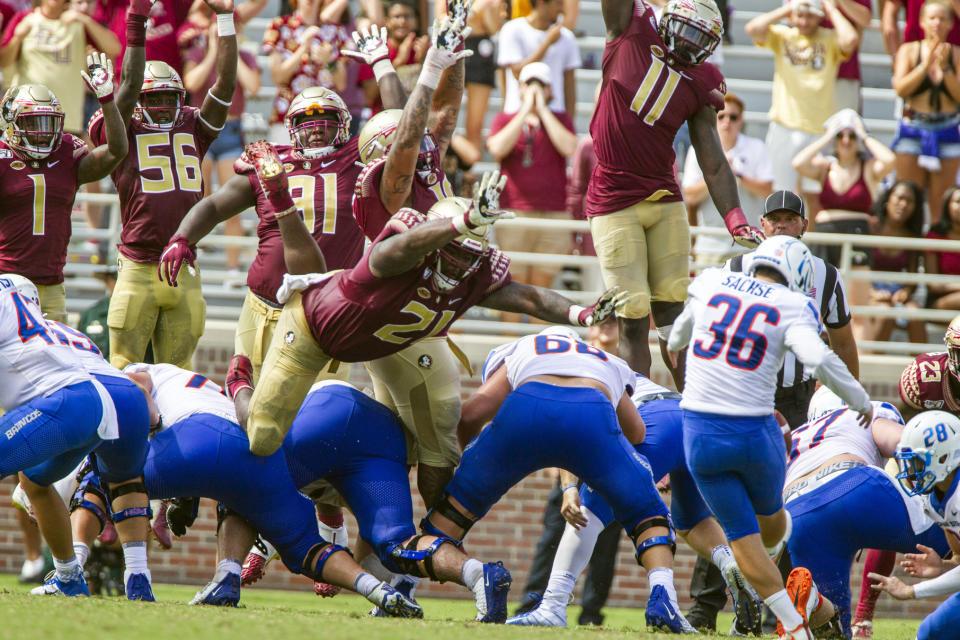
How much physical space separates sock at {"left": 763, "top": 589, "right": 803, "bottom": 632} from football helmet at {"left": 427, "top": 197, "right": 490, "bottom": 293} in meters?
1.87

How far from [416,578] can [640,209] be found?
91.5 inches

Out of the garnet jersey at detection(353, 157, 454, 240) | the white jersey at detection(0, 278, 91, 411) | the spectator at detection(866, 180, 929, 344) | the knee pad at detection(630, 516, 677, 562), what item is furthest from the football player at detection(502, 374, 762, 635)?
the spectator at detection(866, 180, 929, 344)

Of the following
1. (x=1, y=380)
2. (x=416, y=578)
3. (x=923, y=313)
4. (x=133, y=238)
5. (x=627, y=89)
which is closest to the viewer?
(x=1, y=380)

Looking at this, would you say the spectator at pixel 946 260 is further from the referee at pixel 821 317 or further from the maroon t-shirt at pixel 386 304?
the maroon t-shirt at pixel 386 304

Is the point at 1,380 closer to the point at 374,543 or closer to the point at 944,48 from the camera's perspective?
the point at 374,543

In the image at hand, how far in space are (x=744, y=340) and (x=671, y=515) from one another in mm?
1644

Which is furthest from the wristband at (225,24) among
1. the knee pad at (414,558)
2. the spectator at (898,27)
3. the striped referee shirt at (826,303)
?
the spectator at (898,27)

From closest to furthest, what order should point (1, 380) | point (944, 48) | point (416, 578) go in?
point (1, 380), point (416, 578), point (944, 48)

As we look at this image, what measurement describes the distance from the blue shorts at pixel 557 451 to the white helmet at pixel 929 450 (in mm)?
1116

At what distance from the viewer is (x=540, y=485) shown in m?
9.69

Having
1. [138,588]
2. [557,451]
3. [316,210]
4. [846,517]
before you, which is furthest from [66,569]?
[846,517]

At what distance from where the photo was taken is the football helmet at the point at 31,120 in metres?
7.30

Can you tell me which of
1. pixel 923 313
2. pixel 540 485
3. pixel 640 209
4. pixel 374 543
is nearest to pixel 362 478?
pixel 374 543

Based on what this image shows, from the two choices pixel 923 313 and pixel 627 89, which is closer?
pixel 627 89
